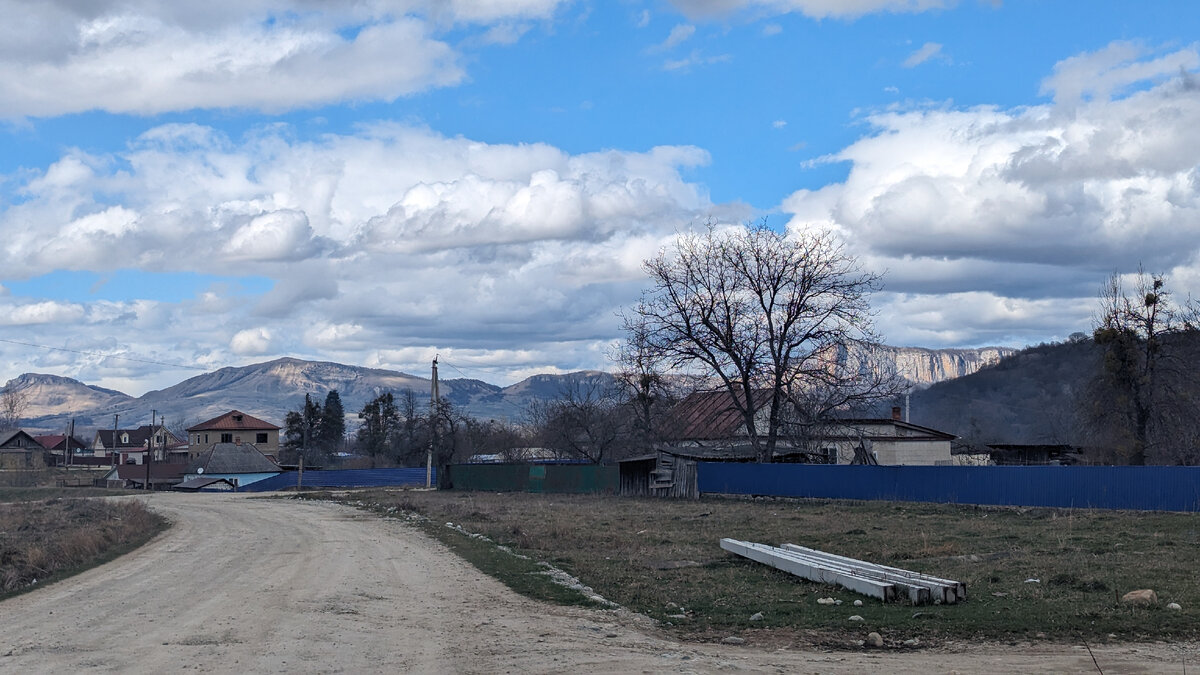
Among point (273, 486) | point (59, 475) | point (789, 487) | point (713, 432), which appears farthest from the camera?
point (59, 475)

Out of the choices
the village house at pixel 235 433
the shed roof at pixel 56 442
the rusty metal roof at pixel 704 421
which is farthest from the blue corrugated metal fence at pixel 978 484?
the shed roof at pixel 56 442

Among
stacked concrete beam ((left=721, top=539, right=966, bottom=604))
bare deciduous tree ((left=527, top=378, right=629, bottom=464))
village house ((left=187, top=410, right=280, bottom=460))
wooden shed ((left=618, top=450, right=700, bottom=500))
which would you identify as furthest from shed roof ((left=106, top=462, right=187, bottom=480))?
stacked concrete beam ((left=721, top=539, right=966, bottom=604))

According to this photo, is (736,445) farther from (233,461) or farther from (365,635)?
(233,461)

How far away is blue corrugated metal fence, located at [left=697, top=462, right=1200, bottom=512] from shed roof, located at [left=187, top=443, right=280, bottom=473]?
60724 millimetres

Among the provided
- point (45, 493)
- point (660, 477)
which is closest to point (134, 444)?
point (45, 493)

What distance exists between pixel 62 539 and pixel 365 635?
Result: 14884mm

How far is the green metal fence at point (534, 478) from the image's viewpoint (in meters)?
50.9

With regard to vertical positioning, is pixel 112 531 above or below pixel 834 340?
below

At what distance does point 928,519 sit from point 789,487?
11.5 metres

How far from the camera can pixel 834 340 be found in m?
44.9

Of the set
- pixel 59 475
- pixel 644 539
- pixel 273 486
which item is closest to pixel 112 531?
pixel 644 539

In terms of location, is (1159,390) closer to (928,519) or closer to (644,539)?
(928,519)

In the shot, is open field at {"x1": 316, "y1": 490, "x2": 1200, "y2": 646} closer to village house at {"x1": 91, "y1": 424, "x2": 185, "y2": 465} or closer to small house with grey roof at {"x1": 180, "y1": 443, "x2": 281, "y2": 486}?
small house with grey roof at {"x1": 180, "y1": 443, "x2": 281, "y2": 486}

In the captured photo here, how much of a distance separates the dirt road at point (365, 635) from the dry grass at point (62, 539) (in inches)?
39.5
